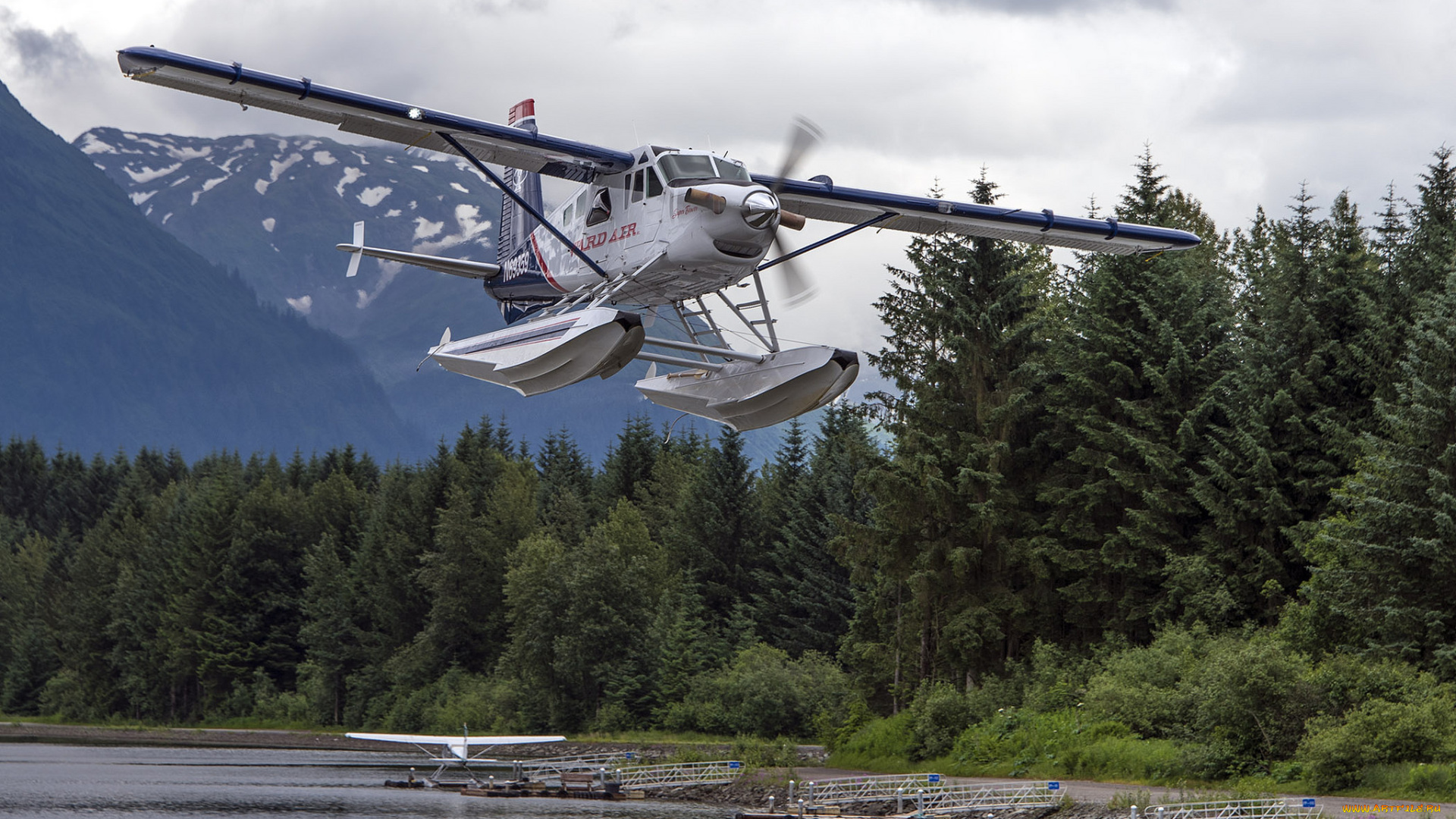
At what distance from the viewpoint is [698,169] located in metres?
21.4

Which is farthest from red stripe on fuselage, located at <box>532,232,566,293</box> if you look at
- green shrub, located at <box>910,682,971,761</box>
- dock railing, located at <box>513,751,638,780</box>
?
dock railing, located at <box>513,751,638,780</box>

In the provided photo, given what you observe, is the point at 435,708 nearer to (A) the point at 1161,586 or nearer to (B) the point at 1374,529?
(A) the point at 1161,586

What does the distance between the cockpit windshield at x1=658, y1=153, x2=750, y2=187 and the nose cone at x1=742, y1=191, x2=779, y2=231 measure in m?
0.68

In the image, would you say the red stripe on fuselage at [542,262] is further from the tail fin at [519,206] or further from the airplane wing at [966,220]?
the airplane wing at [966,220]

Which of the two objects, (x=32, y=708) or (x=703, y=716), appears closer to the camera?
(x=703, y=716)

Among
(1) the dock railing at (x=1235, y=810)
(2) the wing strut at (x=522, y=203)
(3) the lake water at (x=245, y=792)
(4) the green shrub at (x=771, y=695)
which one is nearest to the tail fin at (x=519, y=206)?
(2) the wing strut at (x=522, y=203)

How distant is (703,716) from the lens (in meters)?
55.0

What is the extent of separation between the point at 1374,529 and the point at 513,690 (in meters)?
43.0

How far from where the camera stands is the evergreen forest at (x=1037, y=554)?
2845 cm

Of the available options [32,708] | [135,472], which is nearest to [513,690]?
[32,708]

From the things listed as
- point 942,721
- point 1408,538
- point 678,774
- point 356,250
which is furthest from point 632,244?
point 678,774

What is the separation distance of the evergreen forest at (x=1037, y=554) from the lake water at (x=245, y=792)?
7.59 m

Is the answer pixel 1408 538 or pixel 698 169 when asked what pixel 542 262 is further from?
pixel 1408 538

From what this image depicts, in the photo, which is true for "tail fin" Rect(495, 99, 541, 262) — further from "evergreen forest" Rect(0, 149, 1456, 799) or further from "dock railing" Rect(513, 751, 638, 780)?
"dock railing" Rect(513, 751, 638, 780)
